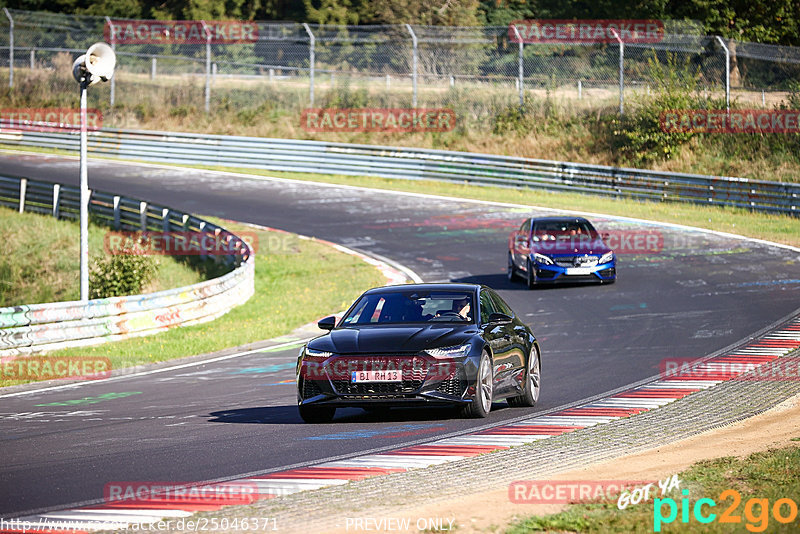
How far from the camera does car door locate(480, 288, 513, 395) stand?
1126 cm

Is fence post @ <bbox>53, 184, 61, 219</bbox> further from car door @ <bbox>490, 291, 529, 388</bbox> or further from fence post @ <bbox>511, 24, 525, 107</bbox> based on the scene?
car door @ <bbox>490, 291, 529, 388</bbox>

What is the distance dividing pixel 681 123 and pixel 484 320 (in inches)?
1161

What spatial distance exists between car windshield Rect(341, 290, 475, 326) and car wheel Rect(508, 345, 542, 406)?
1.08 metres

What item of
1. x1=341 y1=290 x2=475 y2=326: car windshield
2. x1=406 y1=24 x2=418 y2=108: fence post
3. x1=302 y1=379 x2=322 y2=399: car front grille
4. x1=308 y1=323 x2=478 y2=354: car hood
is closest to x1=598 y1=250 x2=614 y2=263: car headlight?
x1=341 y1=290 x2=475 y2=326: car windshield

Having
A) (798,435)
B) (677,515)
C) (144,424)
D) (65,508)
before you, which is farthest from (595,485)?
(144,424)

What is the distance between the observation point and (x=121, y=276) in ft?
79.5

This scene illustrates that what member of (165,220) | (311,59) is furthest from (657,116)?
(165,220)

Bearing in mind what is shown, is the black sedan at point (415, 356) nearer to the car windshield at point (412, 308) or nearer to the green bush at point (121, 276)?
the car windshield at point (412, 308)

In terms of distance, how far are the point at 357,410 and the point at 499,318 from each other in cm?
196

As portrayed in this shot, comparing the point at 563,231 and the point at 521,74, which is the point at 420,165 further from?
the point at 563,231

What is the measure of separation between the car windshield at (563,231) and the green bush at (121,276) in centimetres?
846

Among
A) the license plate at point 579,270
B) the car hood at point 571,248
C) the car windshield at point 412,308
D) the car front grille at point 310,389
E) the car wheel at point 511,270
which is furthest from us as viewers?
the car wheel at point 511,270

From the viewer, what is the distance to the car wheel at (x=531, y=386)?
476 inches

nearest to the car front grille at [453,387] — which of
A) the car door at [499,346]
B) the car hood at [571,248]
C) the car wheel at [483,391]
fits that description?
the car wheel at [483,391]
